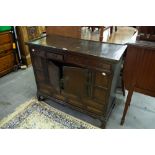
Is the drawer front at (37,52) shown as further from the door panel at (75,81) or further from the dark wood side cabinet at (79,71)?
the door panel at (75,81)

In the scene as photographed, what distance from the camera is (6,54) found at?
2.64m

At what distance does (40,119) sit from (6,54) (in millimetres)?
1495

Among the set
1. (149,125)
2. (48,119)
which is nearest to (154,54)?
(149,125)

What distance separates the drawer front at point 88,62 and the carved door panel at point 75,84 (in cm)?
7

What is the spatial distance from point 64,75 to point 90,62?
0.37 metres

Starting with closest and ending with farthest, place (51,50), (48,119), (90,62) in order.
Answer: (90,62) < (51,50) < (48,119)

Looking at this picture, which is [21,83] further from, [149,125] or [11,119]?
[149,125]

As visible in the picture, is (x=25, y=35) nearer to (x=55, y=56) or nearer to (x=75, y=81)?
(x=55, y=56)

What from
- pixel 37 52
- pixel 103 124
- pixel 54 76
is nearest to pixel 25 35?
pixel 37 52

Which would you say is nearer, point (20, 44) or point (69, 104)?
point (69, 104)

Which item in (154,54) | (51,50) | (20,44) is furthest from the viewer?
(20,44)

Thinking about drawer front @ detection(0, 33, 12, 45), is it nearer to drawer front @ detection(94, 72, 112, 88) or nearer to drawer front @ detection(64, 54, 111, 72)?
drawer front @ detection(64, 54, 111, 72)

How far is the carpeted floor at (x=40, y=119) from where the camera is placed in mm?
1686

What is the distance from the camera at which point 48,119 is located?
1.78m
